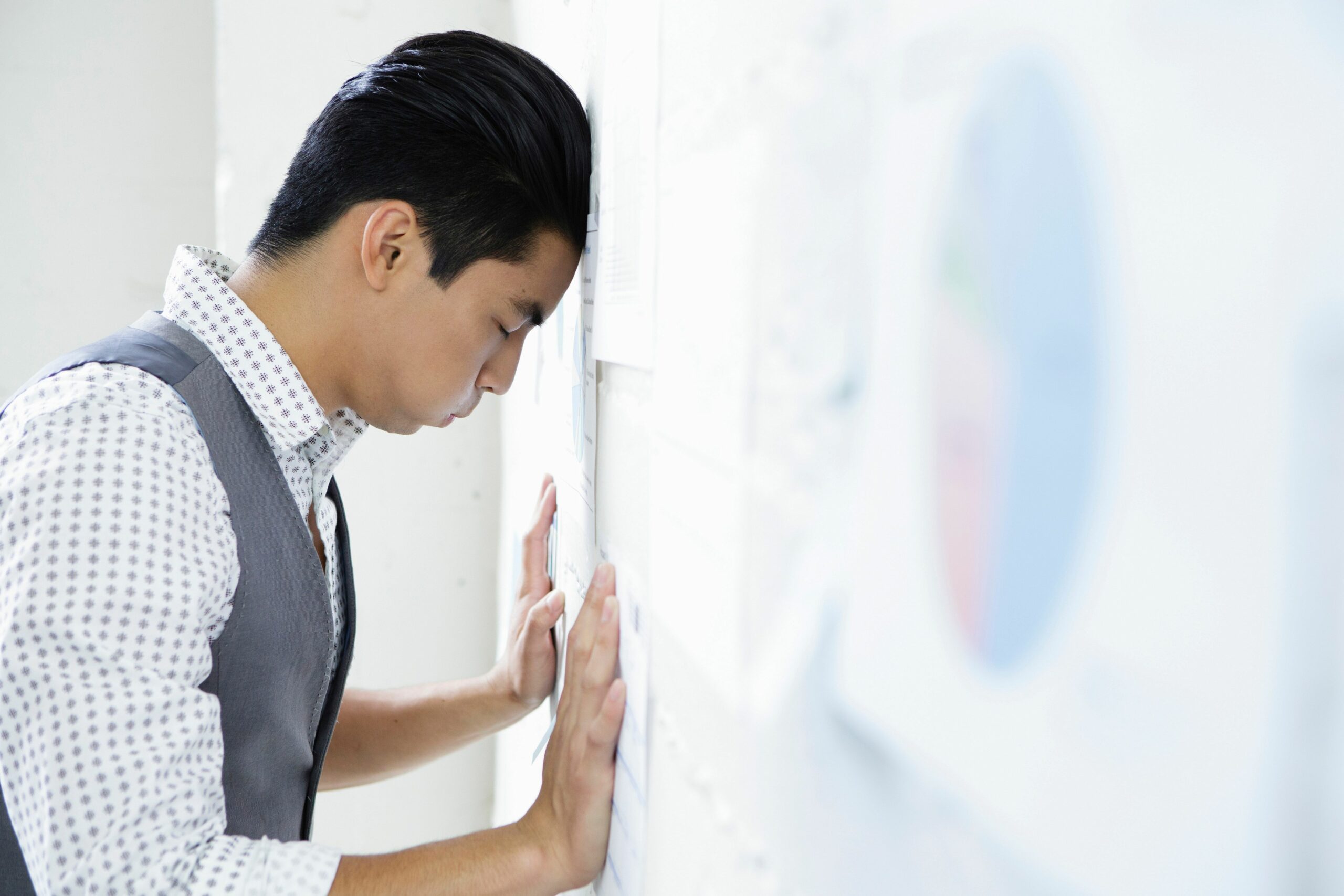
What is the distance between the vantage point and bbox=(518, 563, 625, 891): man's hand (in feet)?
1.86

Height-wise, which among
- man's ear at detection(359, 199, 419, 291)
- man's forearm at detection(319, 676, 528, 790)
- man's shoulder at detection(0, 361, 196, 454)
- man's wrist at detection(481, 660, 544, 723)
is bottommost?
man's forearm at detection(319, 676, 528, 790)

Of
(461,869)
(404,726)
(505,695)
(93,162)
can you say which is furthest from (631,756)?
(93,162)

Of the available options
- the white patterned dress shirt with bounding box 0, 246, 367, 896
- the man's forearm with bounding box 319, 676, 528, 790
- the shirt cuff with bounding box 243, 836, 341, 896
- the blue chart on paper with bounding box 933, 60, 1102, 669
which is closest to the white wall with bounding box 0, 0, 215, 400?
the man's forearm with bounding box 319, 676, 528, 790

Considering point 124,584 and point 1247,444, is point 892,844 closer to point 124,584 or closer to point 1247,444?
point 1247,444

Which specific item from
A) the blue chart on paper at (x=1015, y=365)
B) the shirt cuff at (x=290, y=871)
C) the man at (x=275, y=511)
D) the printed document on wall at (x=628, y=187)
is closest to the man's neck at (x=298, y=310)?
the man at (x=275, y=511)

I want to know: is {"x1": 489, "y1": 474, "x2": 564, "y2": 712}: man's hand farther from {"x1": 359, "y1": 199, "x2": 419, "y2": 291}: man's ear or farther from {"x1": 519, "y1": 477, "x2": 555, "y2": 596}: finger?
{"x1": 359, "y1": 199, "x2": 419, "y2": 291}: man's ear

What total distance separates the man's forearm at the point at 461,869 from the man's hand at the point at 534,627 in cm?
26

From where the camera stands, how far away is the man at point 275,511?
0.48 meters

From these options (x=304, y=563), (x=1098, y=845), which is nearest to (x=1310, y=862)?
(x=1098, y=845)

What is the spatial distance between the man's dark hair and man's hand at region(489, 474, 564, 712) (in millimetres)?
296

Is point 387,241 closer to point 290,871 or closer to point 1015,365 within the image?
point 290,871

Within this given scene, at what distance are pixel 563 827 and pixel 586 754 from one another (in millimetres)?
57

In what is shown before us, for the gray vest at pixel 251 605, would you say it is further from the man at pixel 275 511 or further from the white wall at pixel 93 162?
the white wall at pixel 93 162

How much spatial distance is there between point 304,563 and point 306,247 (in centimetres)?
25
